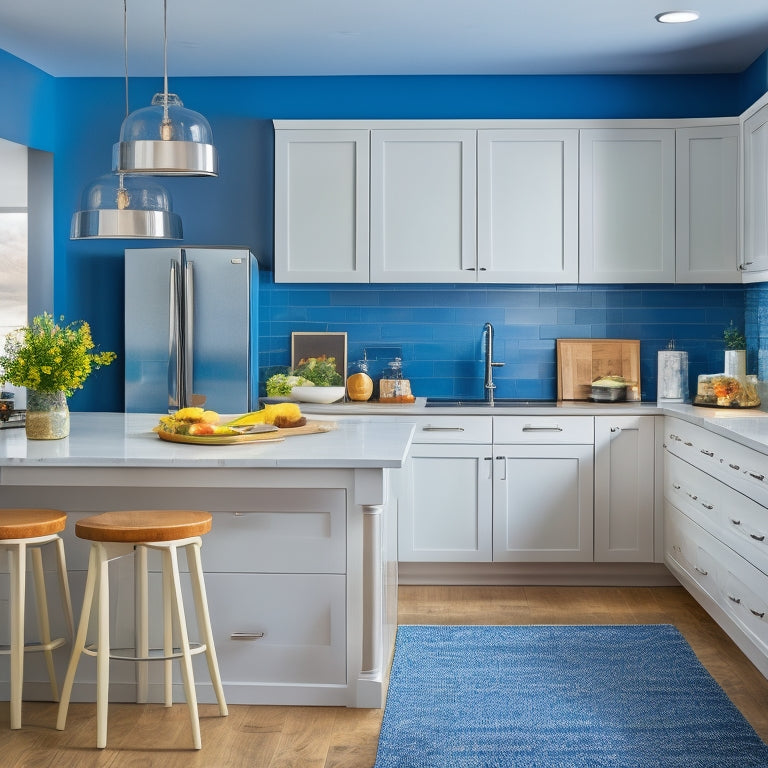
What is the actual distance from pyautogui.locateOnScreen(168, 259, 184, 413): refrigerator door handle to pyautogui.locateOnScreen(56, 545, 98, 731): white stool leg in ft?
6.99

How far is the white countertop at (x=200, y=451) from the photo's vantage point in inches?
119

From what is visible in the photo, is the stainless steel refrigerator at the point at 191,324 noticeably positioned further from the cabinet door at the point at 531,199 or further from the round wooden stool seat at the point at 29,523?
the round wooden stool seat at the point at 29,523

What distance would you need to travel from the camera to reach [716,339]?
215 inches

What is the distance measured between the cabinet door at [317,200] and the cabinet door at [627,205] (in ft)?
4.03

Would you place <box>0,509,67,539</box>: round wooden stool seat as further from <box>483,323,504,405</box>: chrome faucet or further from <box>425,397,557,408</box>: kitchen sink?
<box>483,323,504,405</box>: chrome faucet

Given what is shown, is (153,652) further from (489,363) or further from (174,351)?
(489,363)

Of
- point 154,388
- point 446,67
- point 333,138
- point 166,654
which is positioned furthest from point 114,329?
point 166,654

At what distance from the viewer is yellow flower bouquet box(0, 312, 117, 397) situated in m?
3.38

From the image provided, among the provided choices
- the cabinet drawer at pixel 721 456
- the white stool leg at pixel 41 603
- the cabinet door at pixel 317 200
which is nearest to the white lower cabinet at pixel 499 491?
the cabinet drawer at pixel 721 456

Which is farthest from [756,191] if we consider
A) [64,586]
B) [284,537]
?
[64,586]

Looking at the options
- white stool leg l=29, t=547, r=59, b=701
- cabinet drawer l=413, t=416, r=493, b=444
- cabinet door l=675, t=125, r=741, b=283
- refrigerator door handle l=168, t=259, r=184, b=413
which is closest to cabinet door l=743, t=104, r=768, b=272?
cabinet door l=675, t=125, r=741, b=283

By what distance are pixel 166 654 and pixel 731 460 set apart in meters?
2.23

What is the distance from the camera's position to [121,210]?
3.36m

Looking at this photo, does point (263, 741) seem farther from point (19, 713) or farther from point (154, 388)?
Result: point (154, 388)
